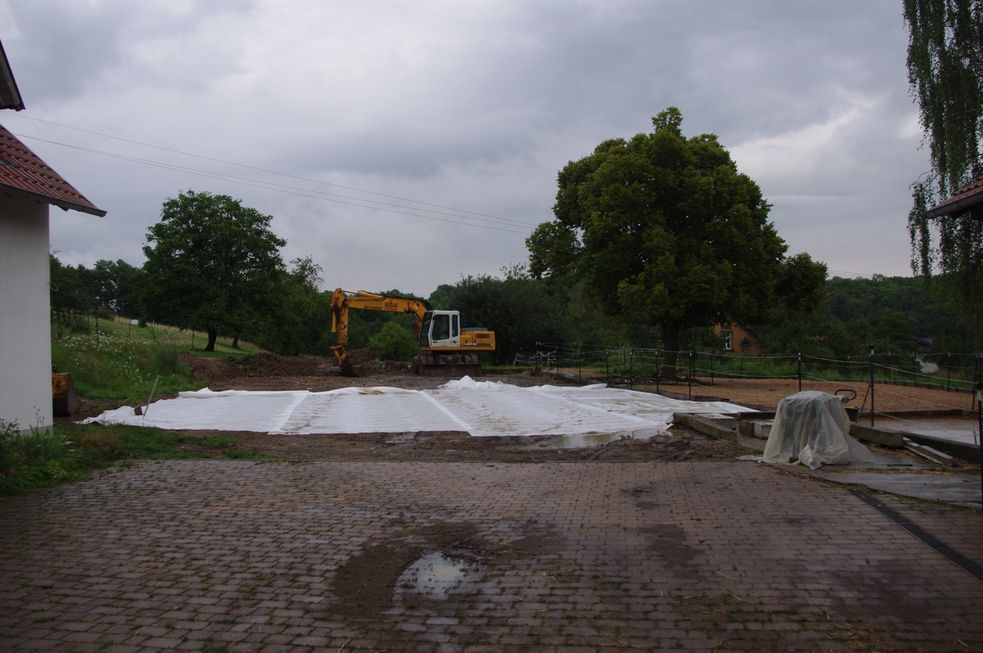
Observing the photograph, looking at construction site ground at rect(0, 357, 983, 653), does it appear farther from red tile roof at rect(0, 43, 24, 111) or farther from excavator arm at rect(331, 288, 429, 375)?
excavator arm at rect(331, 288, 429, 375)

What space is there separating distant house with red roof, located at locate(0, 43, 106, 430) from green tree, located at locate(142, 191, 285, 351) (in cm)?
3341

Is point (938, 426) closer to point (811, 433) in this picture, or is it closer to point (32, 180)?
point (811, 433)

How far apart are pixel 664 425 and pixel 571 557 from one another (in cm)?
925

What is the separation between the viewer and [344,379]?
31.6 metres

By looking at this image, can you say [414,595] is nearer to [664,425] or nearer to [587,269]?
[664,425]

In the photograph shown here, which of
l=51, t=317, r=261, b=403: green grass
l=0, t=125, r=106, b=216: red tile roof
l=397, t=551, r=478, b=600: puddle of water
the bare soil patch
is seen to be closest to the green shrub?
l=51, t=317, r=261, b=403: green grass

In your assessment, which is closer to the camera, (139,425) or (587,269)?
(139,425)

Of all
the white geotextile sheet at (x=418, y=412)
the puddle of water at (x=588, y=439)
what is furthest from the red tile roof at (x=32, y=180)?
the puddle of water at (x=588, y=439)

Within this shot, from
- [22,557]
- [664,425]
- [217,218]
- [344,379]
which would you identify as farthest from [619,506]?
[217,218]

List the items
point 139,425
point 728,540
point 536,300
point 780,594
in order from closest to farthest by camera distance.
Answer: point 780,594, point 728,540, point 139,425, point 536,300

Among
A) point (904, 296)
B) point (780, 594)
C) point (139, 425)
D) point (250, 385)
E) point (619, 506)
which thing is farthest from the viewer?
point (904, 296)

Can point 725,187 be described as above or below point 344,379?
above

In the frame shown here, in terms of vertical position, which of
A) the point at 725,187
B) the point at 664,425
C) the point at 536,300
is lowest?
the point at 664,425

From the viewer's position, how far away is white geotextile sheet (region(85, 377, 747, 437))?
1477 cm
